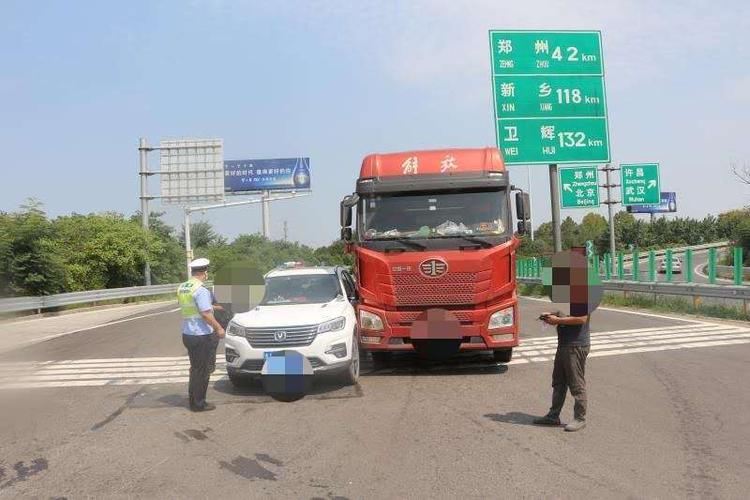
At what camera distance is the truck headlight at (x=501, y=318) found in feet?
31.3

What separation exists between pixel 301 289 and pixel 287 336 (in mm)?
1662

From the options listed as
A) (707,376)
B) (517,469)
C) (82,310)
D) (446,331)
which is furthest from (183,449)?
(82,310)

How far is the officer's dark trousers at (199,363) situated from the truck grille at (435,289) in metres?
2.76

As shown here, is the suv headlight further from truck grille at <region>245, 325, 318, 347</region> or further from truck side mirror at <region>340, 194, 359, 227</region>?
truck side mirror at <region>340, 194, 359, 227</region>

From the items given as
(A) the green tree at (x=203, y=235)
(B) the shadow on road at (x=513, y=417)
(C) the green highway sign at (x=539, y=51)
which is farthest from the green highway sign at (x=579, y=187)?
(A) the green tree at (x=203, y=235)

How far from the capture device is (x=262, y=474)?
5.60 meters

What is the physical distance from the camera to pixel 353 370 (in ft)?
30.2

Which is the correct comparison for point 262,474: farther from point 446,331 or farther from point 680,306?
point 680,306

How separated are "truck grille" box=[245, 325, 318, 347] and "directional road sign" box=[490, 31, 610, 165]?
12806 mm

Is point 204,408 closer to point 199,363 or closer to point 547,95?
point 199,363

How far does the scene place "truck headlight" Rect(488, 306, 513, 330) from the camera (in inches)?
376

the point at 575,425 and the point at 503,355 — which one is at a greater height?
the point at 503,355

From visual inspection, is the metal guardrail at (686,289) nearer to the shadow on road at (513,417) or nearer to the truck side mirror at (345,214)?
the truck side mirror at (345,214)

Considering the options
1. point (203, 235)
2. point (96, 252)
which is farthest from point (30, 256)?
point (203, 235)
